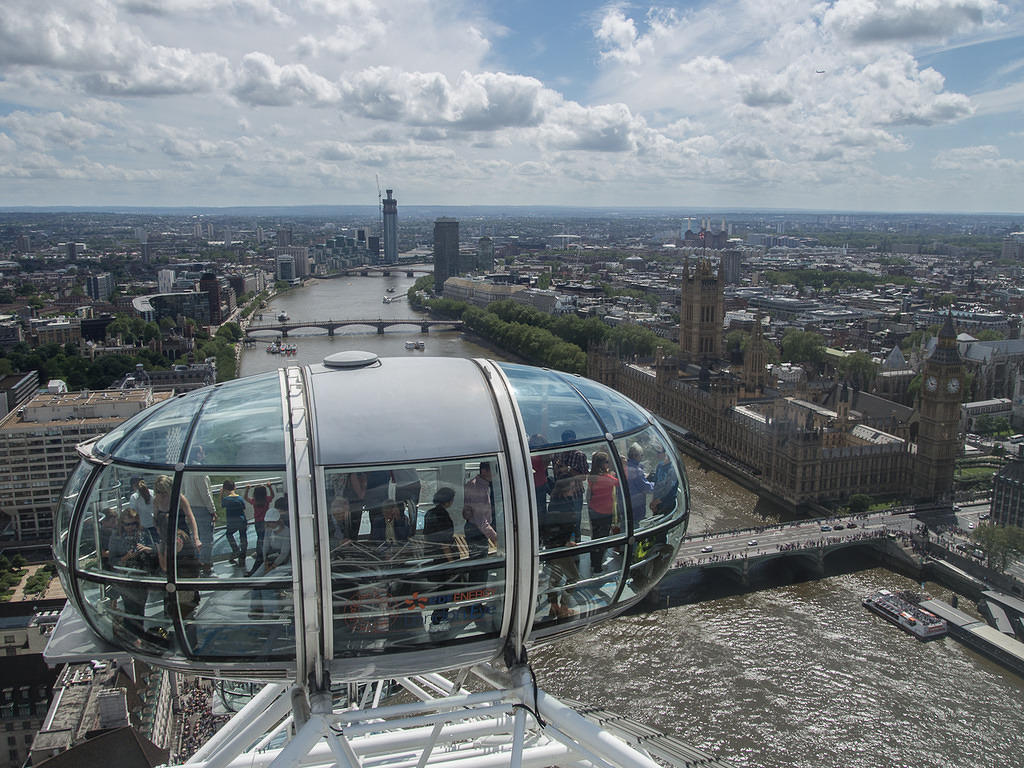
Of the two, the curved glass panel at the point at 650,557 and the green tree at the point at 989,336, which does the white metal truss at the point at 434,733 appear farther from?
the green tree at the point at 989,336

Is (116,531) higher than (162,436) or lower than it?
lower

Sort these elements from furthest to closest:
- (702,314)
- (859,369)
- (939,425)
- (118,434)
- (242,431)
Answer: (859,369) → (702,314) → (939,425) → (118,434) → (242,431)

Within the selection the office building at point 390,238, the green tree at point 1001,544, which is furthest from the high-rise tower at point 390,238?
the green tree at point 1001,544

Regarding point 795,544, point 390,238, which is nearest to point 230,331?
point 795,544

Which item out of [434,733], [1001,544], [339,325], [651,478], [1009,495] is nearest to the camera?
[434,733]

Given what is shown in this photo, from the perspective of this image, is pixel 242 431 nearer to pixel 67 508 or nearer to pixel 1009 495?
pixel 67 508

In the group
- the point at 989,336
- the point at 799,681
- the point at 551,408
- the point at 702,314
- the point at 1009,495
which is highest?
the point at 551,408
